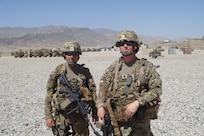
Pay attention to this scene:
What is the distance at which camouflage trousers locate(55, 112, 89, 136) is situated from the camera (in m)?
4.53

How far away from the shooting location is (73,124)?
4547 mm

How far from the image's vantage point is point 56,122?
15.1 feet

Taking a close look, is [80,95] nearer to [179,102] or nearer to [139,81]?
[139,81]

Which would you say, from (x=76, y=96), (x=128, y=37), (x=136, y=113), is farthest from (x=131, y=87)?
(x=76, y=96)

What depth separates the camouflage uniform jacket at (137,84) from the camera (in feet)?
11.9

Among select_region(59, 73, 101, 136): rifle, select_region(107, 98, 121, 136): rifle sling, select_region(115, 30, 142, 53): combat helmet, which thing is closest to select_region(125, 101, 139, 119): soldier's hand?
select_region(107, 98, 121, 136): rifle sling

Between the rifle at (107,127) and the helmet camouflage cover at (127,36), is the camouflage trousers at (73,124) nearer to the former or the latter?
the rifle at (107,127)

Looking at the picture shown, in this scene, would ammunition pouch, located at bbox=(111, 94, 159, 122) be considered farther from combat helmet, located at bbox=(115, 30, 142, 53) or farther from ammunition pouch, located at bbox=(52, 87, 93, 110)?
ammunition pouch, located at bbox=(52, 87, 93, 110)

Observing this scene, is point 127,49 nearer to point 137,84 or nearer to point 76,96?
point 137,84

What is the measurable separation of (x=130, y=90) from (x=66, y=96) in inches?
44.3

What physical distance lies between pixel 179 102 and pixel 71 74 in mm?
7580

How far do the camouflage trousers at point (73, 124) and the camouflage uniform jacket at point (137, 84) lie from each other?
767 mm

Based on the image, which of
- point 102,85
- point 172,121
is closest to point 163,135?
point 172,121

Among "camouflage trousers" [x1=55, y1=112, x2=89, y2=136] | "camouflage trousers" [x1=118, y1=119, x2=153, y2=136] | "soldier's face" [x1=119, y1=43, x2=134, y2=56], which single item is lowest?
"camouflage trousers" [x1=55, y1=112, x2=89, y2=136]
